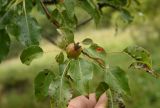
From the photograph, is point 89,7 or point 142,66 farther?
point 89,7

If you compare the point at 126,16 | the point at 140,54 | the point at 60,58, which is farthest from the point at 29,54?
the point at 126,16

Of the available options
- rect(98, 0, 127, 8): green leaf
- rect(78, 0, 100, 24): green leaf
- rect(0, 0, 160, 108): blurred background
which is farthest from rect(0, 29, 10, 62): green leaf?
rect(0, 0, 160, 108): blurred background

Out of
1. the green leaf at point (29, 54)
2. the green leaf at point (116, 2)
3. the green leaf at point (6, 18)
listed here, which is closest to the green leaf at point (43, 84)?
the green leaf at point (29, 54)

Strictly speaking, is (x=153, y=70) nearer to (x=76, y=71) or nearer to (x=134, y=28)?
(x=76, y=71)

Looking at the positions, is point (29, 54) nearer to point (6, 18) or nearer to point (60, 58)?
point (60, 58)

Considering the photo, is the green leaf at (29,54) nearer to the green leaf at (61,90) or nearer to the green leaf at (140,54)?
the green leaf at (61,90)

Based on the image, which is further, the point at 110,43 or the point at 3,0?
the point at 110,43

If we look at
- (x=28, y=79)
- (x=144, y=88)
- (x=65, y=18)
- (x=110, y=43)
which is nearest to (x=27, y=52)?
(x=65, y=18)
